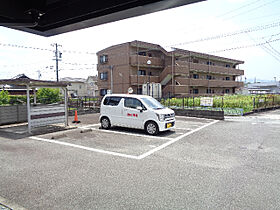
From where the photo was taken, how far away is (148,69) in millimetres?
29141

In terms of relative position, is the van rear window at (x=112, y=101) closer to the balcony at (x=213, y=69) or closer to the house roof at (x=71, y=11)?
the house roof at (x=71, y=11)

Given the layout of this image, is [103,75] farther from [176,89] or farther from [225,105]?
[225,105]

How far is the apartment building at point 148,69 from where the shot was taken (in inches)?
1068

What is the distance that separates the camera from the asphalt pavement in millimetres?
3256

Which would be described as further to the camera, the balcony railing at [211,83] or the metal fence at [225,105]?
the balcony railing at [211,83]

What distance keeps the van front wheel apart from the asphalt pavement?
0.63m

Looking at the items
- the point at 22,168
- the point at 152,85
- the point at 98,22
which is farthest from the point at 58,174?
the point at 152,85

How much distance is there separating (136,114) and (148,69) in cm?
2122

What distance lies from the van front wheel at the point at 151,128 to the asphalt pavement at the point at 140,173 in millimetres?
632

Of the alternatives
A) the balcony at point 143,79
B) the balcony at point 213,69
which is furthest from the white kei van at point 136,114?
the balcony at point 213,69

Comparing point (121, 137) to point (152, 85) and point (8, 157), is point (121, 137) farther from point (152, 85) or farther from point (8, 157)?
point (152, 85)

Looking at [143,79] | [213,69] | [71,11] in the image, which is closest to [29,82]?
[71,11]

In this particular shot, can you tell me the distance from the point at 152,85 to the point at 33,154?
18.2 metres

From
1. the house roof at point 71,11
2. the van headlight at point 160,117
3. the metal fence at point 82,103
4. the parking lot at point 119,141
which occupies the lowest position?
the parking lot at point 119,141
